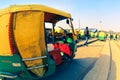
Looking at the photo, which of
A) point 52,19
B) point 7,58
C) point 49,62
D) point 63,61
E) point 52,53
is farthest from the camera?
point 52,19

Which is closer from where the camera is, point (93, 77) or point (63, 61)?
point (93, 77)

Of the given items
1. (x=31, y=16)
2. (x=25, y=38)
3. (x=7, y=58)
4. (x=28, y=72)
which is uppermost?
(x=31, y=16)

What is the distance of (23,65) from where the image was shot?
6.36 metres

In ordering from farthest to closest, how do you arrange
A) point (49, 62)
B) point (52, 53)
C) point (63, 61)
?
point (63, 61) → point (52, 53) → point (49, 62)

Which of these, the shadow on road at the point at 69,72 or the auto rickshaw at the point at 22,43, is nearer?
the auto rickshaw at the point at 22,43

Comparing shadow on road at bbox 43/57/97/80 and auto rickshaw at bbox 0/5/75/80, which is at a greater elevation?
auto rickshaw at bbox 0/5/75/80

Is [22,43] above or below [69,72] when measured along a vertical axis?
above

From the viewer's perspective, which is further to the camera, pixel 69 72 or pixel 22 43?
pixel 69 72

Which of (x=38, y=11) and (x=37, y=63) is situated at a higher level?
(x=38, y=11)

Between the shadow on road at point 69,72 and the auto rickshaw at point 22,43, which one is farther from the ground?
the auto rickshaw at point 22,43

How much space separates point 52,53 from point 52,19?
296cm

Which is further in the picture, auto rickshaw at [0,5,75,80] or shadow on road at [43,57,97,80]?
shadow on road at [43,57,97,80]

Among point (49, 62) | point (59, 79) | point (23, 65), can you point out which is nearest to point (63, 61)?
point (59, 79)

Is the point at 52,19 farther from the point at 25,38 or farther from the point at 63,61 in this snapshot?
the point at 25,38
